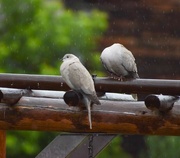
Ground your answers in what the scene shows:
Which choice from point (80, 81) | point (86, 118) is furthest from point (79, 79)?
point (86, 118)

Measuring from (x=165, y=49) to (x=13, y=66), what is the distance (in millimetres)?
1682

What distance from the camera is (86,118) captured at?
5488mm

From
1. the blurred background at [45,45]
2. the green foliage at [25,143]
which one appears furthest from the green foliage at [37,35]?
the green foliage at [25,143]

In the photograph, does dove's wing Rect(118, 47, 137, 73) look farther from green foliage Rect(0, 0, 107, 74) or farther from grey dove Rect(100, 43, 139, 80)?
green foliage Rect(0, 0, 107, 74)

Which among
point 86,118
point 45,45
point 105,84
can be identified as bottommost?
point 86,118

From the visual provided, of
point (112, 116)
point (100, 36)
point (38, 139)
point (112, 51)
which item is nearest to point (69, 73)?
point (112, 116)

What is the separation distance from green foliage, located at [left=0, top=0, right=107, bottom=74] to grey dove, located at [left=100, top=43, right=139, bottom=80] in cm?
176

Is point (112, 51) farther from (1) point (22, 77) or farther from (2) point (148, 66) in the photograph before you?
(2) point (148, 66)

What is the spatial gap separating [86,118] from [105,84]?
226 millimetres

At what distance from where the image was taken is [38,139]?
26.4 ft

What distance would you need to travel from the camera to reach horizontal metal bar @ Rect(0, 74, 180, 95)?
5363 mm

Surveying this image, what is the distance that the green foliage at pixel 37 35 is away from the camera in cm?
795

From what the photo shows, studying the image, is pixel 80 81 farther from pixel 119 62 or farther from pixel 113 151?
pixel 113 151

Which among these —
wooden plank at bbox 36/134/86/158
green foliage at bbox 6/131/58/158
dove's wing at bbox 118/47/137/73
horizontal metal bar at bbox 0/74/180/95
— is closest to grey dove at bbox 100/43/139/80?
dove's wing at bbox 118/47/137/73
